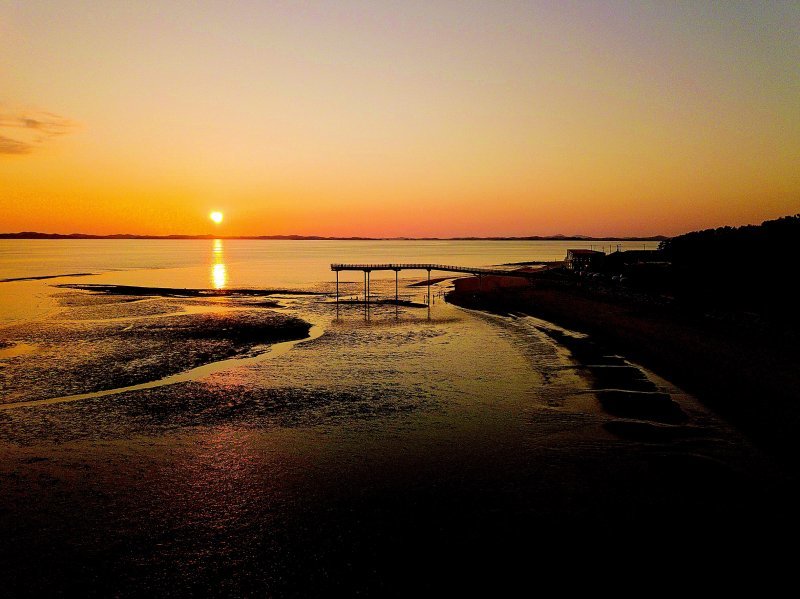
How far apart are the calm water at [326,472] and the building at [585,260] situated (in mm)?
52201

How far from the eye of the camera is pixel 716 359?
85.6ft

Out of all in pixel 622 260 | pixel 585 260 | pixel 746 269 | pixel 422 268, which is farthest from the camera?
pixel 422 268

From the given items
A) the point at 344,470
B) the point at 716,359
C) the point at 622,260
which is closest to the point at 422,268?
Result: the point at 622,260

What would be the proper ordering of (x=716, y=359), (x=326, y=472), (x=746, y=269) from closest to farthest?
(x=326, y=472) → (x=716, y=359) → (x=746, y=269)

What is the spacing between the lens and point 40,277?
9312cm

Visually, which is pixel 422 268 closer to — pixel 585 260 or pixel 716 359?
pixel 585 260

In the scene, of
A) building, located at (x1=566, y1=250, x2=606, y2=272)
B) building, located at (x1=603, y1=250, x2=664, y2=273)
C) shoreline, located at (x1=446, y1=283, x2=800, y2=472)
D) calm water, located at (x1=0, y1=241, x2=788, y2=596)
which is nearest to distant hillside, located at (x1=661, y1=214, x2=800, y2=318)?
shoreline, located at (x1=446, y1=283, x2=800, y2=472)

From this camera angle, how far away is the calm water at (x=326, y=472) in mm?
11070

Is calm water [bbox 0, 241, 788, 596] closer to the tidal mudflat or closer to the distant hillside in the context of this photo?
the tidal mudflat

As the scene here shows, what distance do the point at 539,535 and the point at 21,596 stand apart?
1048 centimetres

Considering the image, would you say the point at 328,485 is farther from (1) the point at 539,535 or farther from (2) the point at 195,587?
(1) the point at 539,535

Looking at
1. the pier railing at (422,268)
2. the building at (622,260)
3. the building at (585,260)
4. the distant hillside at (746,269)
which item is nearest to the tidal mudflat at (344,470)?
the distant hillside at (746,269)

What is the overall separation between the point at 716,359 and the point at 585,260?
57.8 m

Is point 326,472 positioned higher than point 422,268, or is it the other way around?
point 422,268
